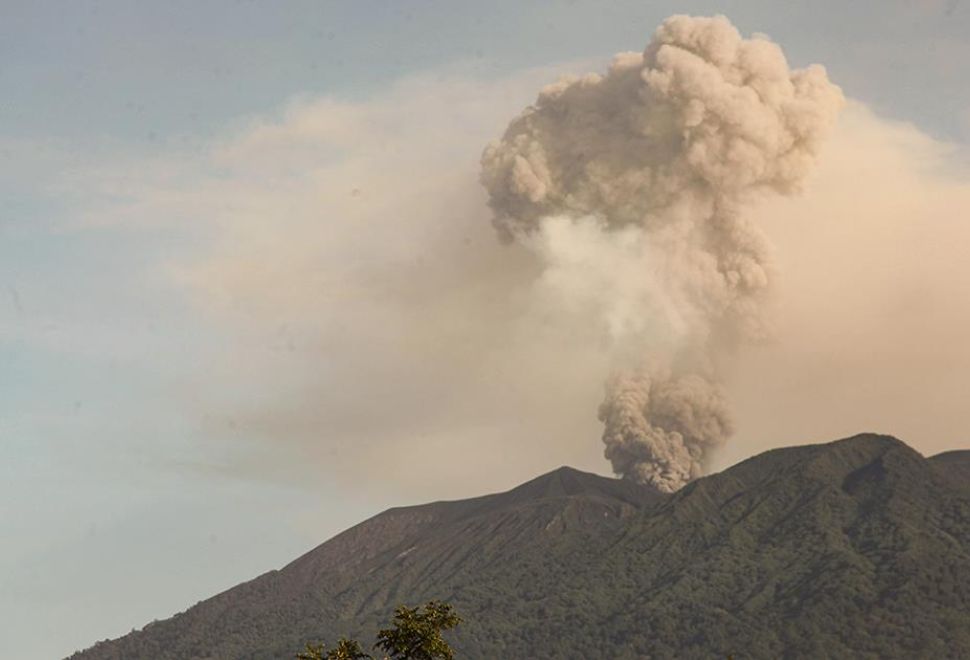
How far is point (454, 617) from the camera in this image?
1909 inches

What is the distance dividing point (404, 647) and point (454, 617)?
2.24 m

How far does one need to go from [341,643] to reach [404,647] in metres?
3.86

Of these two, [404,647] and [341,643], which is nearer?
[404,647]

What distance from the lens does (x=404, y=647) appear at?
46812 millimetres

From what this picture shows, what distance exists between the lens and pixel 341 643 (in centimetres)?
5006

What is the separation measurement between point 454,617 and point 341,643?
3874mm
